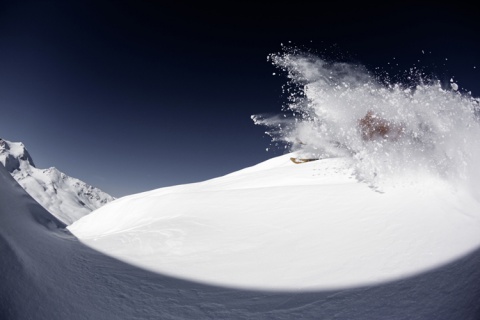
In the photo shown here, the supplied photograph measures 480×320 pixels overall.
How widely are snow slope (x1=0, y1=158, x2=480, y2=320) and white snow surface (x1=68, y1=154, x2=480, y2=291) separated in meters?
0.15

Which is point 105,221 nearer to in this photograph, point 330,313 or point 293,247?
point 293,247

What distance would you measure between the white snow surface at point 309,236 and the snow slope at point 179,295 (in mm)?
154

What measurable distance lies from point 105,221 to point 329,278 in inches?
261

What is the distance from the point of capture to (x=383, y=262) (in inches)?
111

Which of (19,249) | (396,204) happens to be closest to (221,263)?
(19,249)

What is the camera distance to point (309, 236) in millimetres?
3598

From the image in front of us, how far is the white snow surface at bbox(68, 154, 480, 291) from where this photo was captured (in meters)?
2.78

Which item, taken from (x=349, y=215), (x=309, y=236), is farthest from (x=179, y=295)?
(x=349, y=215)

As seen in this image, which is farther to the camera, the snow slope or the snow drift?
the snow drift

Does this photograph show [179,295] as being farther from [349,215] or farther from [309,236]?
[349,215]

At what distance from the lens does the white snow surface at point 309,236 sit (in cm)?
278

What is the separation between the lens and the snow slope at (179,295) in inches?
74.3

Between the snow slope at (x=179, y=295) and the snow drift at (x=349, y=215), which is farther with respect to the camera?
the snow drift at (x=349, y=215)

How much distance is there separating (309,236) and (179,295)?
1.97 metres
